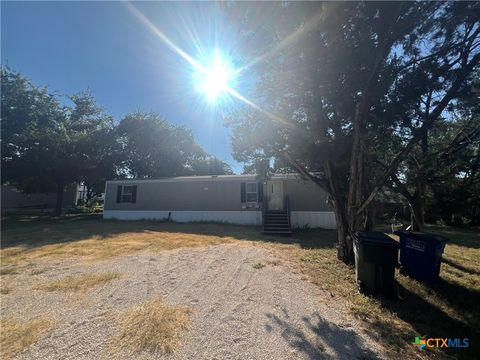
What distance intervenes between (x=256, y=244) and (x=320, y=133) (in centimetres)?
474

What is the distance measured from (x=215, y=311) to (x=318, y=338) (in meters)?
1.61

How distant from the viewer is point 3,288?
4938mm

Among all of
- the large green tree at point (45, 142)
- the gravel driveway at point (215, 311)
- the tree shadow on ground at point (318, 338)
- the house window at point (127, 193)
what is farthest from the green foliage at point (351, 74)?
the large green tree at point (45, 142)

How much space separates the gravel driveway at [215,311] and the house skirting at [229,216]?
812cm

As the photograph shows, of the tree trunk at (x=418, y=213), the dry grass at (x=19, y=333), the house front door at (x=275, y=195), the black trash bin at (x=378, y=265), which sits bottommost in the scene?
the dry grass at (x=19, y=333)

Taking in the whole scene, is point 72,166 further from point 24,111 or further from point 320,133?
point 320,133

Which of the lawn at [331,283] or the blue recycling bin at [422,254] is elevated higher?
the blue recycling bin at [422,254]

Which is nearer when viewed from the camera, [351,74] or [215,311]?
[215,311]

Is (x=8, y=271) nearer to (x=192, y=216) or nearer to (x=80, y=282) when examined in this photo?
(x=80, y=282)

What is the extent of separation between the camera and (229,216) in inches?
603

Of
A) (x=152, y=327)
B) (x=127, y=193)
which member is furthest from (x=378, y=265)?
(x=127, y=193)

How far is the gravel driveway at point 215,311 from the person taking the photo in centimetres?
290

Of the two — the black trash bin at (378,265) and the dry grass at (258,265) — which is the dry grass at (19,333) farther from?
the black trash bin at (378,265)

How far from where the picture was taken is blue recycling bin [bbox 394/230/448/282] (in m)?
5.23
